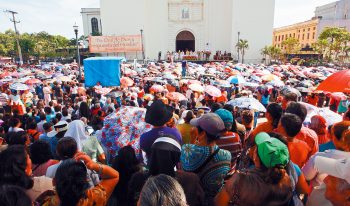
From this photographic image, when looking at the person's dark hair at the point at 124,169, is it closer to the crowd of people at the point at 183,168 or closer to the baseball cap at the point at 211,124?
the crowd of people at the point at 183,168

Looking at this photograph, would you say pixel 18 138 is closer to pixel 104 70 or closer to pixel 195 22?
pixel 104 70

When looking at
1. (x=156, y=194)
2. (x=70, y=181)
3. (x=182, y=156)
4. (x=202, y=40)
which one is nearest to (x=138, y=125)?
(x=182, y=156)

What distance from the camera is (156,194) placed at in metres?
1.50

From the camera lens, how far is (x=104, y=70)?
1109cm

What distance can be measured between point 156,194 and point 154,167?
78 centimetres

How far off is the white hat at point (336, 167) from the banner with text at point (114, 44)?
3383 cm

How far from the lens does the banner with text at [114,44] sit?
3366 cm

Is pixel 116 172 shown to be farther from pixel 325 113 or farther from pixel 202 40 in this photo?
pixel 202 40

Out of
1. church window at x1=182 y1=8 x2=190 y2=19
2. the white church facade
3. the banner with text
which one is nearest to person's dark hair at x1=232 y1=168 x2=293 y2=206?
the banner with text

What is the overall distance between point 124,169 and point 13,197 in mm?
974

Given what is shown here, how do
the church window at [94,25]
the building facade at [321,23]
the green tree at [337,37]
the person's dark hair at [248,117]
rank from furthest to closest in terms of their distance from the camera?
the church window at [94,25]
the building facade at [321,23]
the green tree at [337,37]
the person's dark hair at [248,117]

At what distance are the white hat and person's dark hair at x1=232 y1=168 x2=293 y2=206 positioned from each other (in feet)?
1.10

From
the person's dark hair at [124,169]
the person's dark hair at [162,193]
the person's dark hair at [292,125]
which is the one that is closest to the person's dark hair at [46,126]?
the person's dark hair at [124,169]

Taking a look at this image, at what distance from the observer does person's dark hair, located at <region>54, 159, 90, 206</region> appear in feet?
6.07
